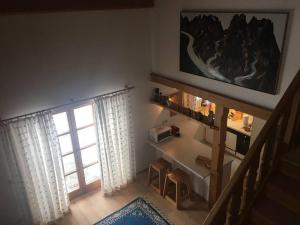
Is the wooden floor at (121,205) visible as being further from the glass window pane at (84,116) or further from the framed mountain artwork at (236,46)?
the framed mountain artwork at (236,46)

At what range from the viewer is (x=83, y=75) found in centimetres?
438

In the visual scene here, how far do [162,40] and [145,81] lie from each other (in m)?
0.88

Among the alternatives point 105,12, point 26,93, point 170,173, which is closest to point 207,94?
point 170,173

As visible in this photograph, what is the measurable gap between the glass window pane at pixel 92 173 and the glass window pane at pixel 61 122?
1.00 m

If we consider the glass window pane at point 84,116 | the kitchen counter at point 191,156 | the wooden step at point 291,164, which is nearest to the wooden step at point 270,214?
the wooden step at point 291,164

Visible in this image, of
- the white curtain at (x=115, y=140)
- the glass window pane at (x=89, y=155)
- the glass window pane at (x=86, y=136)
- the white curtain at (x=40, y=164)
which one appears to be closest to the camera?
the white curtain at (x=40, y=164)

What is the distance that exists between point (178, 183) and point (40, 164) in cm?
238

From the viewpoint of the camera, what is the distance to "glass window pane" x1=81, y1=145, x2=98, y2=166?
501 cm

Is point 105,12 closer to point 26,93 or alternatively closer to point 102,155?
point 26,93

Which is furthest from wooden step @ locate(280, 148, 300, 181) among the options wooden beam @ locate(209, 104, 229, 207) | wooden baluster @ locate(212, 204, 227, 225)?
wooden beam @ locate(209, 104, 229, 207)

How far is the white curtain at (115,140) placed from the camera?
4730 millimetres

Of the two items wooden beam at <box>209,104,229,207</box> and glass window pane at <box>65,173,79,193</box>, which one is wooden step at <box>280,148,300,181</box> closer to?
wooden beam at <box>209,104,229,207</box>

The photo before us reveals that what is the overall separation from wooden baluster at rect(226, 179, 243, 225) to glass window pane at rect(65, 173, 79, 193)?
3502mm

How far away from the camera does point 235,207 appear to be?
2.23 m
